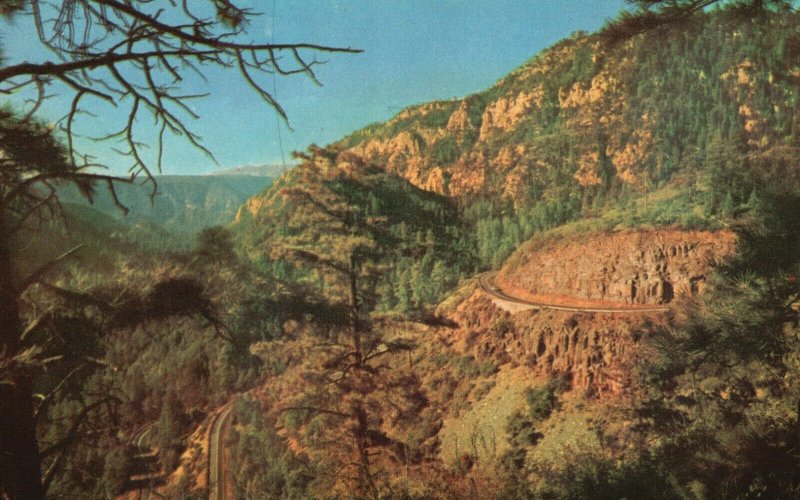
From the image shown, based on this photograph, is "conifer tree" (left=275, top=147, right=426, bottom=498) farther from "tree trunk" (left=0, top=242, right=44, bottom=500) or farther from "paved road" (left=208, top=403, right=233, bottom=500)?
"paved road" (left=208, top=403, right=233, bottom=500)

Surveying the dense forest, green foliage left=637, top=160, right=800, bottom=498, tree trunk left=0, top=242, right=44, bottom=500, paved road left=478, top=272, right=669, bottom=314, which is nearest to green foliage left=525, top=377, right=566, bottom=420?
the dense forest

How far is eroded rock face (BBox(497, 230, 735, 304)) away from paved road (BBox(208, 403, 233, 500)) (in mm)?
20201

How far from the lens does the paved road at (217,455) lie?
1694 cm

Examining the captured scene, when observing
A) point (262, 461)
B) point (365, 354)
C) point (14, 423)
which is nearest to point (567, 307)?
point (365, 354)

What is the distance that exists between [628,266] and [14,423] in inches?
975

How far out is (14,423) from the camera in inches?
92.8

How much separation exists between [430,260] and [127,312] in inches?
1548

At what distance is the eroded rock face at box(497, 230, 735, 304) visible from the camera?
1984cm

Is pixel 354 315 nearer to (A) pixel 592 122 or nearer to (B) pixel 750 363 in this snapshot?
(B) pixel 750 363

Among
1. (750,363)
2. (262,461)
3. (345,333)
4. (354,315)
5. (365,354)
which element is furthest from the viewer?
(262,461)

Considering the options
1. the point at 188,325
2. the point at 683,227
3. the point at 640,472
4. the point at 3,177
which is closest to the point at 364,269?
the point at 188,325

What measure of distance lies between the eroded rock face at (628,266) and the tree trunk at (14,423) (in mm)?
20383

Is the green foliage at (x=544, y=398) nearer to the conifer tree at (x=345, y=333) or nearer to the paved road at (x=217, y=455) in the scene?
the conifer tree at (x=345, y=333)

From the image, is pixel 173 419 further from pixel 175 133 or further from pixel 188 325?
pixel 175 133
